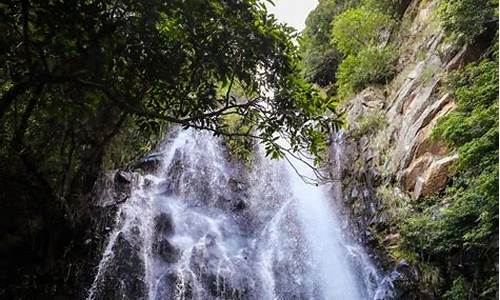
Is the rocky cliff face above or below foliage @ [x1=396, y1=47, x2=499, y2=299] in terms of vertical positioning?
Result: above

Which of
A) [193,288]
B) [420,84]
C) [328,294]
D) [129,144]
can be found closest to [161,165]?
[129,144]

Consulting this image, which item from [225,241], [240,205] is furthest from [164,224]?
[240,205]

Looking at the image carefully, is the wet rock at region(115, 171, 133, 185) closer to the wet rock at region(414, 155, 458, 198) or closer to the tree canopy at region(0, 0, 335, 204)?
the tree canopy at region(0, 0, 335, 204)

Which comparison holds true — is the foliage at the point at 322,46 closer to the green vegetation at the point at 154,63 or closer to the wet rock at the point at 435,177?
the wet rock at the point at 435,177

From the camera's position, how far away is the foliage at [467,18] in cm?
749

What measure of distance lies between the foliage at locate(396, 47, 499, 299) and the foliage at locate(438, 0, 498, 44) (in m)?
0.89

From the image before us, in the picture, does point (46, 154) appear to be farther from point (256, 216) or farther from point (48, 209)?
point (256, 216)

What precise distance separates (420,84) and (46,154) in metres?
7.54

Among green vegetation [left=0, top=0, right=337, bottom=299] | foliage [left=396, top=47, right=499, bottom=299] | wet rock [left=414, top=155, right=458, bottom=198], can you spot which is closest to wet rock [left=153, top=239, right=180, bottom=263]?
green vegetation [left=0, top=0, right=337, bottom=299]

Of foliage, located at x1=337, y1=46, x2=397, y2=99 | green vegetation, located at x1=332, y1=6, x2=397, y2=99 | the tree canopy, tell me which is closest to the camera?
the tree canopy

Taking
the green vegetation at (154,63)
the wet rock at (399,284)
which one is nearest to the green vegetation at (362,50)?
the wet rock at (399,284)

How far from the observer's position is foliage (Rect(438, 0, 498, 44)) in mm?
7488

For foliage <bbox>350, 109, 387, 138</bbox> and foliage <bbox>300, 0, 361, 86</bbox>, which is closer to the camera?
foliage <bbox>350, 109, 387, 138</bbox>

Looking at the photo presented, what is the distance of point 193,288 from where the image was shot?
8188 mm
